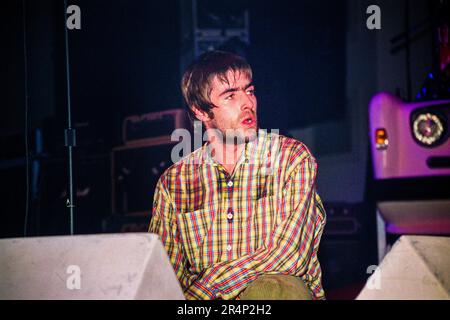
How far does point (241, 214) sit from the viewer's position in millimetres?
1725

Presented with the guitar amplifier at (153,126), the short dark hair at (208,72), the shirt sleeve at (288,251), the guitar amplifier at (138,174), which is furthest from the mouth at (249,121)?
the guitar amplifier at (138,174)

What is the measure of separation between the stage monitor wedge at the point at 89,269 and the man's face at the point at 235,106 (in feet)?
2.91

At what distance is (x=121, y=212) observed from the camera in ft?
10.4

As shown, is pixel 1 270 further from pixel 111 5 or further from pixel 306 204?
pixel 111 5

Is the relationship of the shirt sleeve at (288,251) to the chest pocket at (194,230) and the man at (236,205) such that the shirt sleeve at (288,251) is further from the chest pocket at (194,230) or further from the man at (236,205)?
the chest pocket at (194,230)

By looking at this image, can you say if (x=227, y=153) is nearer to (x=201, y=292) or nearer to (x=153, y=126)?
(x=201, y=292)

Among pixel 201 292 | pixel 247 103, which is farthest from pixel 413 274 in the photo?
pixel 247 103

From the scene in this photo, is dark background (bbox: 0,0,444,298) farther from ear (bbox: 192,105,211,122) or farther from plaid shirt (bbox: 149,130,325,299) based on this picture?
plaid shirt (bbox: 149,130,325,299)

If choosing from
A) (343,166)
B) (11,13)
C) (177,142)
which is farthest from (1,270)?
(11,13)

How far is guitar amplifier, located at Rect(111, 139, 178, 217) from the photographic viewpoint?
3082mm

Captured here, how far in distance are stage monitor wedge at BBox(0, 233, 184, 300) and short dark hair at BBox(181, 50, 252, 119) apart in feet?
3.33

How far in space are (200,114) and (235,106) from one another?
208 mm
